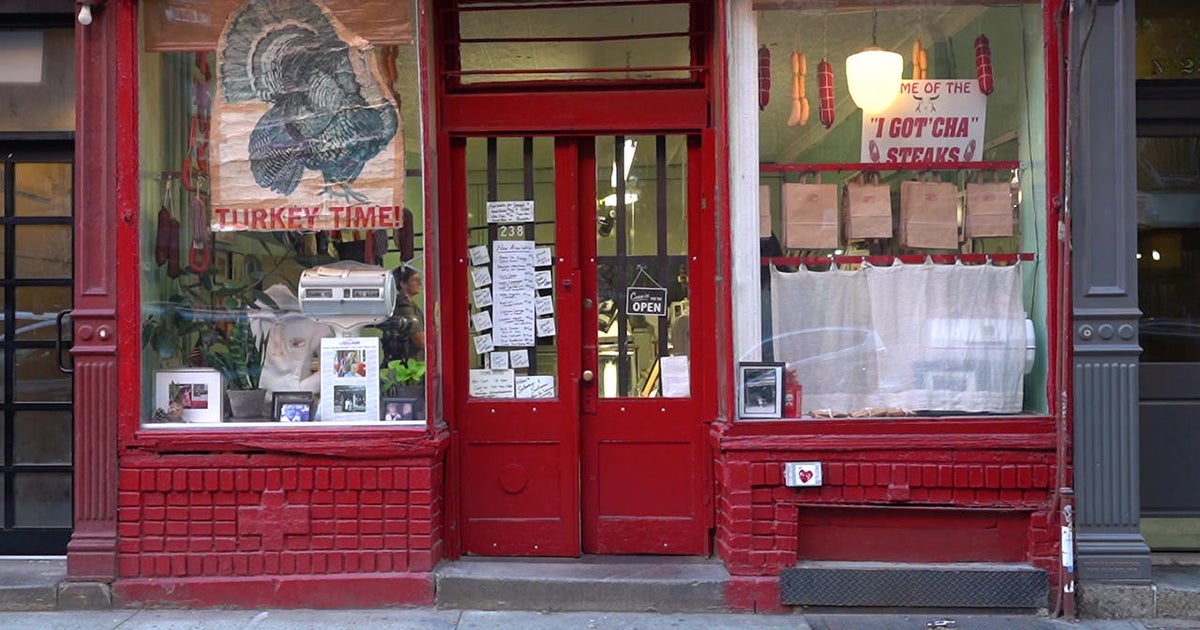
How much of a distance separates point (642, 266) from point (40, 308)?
367 cm

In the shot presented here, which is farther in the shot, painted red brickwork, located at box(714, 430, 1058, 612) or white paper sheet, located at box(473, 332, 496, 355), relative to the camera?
white paper sheet, located at box(473, 332, 496, 355)

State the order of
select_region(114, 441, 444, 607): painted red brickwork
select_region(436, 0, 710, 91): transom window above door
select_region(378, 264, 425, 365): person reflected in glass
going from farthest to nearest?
select_region(436, 0, 710, 91): transom window above door < select_region(378, 264, 425, 365): person reflected in glass < select_region(114, 441, 444, 607): painted red brickwork

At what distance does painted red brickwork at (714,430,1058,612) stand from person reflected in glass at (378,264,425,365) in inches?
74.9

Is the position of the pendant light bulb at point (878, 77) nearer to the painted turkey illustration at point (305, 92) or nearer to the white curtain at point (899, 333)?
the white curtain at point (899, 333)

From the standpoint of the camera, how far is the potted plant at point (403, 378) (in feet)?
20.1

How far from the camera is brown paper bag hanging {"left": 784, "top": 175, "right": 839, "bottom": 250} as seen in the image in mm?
6125

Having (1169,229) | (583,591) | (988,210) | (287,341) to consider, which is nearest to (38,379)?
(287,341)

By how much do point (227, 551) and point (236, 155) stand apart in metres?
2.24

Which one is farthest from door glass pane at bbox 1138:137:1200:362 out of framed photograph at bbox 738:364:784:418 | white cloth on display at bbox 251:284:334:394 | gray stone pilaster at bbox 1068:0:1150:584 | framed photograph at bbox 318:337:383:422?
white cloth on display at bbox 251:284:334:394

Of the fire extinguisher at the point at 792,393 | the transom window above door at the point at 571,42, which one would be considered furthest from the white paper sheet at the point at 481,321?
the fire extinguisher at the point at 792,393

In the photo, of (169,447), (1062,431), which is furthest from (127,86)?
(1062,431)

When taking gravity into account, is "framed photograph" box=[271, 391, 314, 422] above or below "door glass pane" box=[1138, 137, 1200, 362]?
below

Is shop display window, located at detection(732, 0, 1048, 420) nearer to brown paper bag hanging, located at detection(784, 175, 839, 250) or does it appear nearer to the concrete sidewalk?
brown paper bag hanging, located at detection(784, 175, 839, 250)

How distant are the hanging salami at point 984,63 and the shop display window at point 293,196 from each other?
10.7ft
